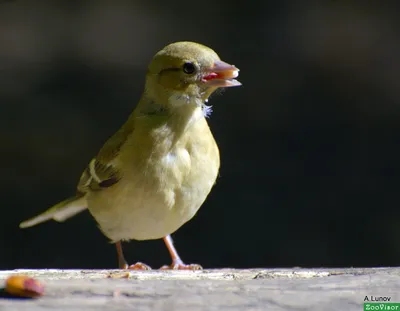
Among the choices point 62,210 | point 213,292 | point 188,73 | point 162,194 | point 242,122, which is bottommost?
point 213,292

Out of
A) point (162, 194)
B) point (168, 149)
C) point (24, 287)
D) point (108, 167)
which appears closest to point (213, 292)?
point (24, 287)

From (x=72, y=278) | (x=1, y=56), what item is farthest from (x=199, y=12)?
(x=72, y=278)

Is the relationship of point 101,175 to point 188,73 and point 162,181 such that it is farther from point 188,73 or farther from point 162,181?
point 188,73

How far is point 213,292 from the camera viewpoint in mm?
2787

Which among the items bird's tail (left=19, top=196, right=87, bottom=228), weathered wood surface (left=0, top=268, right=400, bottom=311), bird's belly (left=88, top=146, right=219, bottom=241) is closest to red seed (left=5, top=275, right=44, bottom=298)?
weathered wood surface (left=0, top=268, right=400, bottom=311)

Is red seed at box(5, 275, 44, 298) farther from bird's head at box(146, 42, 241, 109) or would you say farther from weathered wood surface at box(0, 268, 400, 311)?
bird's head at box(146, 42, 241, 109)

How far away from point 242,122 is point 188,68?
4571 millimetres

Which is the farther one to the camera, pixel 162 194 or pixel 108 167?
pixel 108 167

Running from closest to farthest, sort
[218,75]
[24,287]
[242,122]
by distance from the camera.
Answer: [24,287]
[218,75]
[242,122]

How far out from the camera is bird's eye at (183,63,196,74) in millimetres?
4340

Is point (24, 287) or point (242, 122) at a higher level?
point (242, 122)

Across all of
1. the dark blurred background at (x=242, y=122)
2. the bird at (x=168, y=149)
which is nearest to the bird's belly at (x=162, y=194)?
the bird at (x=168, y=149)

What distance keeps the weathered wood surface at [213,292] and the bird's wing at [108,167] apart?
156cm

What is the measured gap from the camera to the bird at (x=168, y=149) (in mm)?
4363
